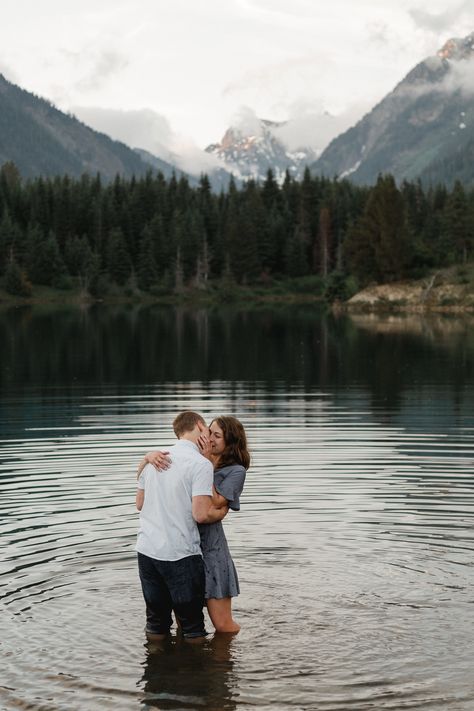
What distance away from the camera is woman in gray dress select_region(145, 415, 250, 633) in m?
12.1

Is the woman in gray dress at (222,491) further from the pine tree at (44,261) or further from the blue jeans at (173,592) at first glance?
the pine tree at (44,261)

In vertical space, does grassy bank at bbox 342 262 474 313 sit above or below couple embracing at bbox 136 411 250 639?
above

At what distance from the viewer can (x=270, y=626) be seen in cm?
1316

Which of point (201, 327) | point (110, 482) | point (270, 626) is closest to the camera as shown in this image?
point (270, 626)

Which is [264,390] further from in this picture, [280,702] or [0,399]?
[280,702]

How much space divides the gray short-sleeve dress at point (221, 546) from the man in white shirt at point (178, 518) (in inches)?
8.4

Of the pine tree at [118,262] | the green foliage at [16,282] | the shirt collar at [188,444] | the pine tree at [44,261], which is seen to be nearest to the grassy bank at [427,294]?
the green foliage at [16,282]

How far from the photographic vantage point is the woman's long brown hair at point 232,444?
12094mm

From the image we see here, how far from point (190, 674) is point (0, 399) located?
28.4 m

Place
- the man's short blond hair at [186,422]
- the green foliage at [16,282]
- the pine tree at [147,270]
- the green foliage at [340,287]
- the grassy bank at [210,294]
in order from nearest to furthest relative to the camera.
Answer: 1. the man's short blond hair at [186,422]
2. the green foliage at [340,287]
3. the green foliage at [16,282]
4. the grassy bank at [210,294]
5. the pine tree at [147,270]

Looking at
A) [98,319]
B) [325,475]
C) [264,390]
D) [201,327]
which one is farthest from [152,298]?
[325,475]

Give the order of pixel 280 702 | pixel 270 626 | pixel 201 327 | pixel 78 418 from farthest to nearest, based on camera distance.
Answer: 1. pixel 201 327
2. pixel 78 418
3. pixel 270 626
4. pixel 280 702

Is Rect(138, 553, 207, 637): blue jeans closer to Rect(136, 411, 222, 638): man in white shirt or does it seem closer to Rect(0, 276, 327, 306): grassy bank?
Rect(136, 411, 222, 638): man in white shirt

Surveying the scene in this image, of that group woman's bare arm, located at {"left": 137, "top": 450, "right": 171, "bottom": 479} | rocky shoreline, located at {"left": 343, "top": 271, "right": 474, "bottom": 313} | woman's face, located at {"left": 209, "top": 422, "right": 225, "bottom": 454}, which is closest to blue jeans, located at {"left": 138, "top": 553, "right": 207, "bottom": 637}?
woman's bare arm, located at {"left": 137, "top": 450, "right": 171, "bottom": 479}
